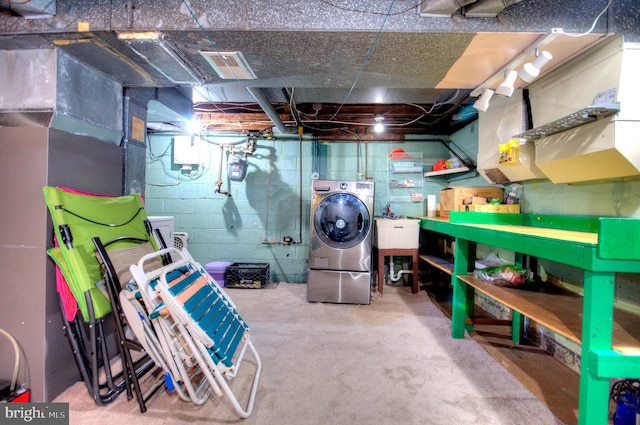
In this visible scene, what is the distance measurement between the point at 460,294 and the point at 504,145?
53.8 inches

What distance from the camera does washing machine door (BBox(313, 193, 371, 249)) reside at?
3236 millimetres

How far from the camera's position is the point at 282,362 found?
6.41 ft

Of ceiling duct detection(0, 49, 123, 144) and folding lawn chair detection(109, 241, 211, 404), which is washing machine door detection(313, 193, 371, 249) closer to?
folding lawn chair detection(109, 241, 211, 404)

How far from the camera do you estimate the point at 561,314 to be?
152cm

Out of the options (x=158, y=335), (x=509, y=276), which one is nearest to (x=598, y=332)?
(x=509, y=276)

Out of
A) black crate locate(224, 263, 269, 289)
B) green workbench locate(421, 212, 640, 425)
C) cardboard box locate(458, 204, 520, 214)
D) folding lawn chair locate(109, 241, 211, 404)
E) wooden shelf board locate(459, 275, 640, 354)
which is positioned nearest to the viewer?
green workbench locate(421, 212, 640, 425)

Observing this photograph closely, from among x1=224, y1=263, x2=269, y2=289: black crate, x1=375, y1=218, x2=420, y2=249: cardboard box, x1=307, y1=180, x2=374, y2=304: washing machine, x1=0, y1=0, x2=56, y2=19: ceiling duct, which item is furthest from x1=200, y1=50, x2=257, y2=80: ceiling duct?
x1=224, y1=263, x2=269, y2=289: black crate

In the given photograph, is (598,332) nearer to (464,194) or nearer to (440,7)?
(440,7)

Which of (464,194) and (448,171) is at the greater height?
(448,171)

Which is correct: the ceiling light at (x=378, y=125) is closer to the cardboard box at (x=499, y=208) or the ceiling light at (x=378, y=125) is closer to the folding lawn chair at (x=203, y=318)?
the cardboard box at (x=499, y=208)

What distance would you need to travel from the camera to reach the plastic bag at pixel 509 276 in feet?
6.71

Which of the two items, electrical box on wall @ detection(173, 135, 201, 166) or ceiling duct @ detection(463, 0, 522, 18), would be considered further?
electrical box on wall @ detection(173, 135, 201, 166)

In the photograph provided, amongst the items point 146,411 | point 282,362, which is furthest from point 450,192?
point 146,411

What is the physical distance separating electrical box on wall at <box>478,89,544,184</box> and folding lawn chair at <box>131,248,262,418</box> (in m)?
2.54
